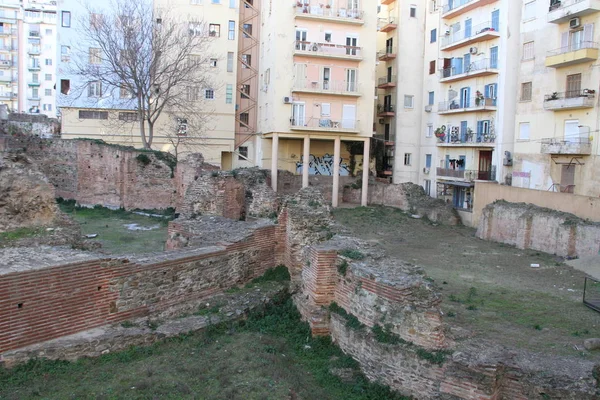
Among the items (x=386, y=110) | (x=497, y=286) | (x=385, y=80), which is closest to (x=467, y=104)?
(x=386, y=110)

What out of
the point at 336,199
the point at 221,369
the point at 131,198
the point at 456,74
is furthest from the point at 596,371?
the point at 456,74

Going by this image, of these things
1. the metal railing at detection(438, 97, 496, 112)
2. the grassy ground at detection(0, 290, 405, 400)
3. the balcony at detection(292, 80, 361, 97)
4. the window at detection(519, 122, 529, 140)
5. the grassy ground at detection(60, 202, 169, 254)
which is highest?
the balcony at detection(292, 80, 361, 97)

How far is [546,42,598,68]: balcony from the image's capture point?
25.1m

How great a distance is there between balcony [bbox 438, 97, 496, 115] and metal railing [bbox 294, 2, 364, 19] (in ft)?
26.7

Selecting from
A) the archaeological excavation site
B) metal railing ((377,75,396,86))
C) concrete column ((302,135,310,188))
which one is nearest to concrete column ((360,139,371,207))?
concrete column ((302,135,310,188))

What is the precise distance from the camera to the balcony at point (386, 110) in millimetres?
38378

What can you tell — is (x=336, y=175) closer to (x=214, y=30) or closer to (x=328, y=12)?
(x=328, y=12)

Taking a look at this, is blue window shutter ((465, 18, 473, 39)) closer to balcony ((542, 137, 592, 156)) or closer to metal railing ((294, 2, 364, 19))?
metal railing ((294, 2, 364, 19))

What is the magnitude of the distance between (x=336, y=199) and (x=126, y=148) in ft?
44.2

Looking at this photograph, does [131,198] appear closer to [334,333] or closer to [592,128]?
[334,333]

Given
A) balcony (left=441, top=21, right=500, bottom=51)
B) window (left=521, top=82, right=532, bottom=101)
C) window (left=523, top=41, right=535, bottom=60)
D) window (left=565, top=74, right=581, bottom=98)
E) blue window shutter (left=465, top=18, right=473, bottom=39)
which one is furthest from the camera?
blue window shutter (left=465, top=18, right=473, bottom=39)

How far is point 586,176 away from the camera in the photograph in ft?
84.9

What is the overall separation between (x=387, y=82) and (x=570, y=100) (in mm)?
14929

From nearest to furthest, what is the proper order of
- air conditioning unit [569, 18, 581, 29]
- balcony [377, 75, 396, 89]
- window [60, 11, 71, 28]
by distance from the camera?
air conditioning unit [569, 18, 581, 29] → window [60, 11, 71, 28] → balcony [377, 75, 396, 89]
